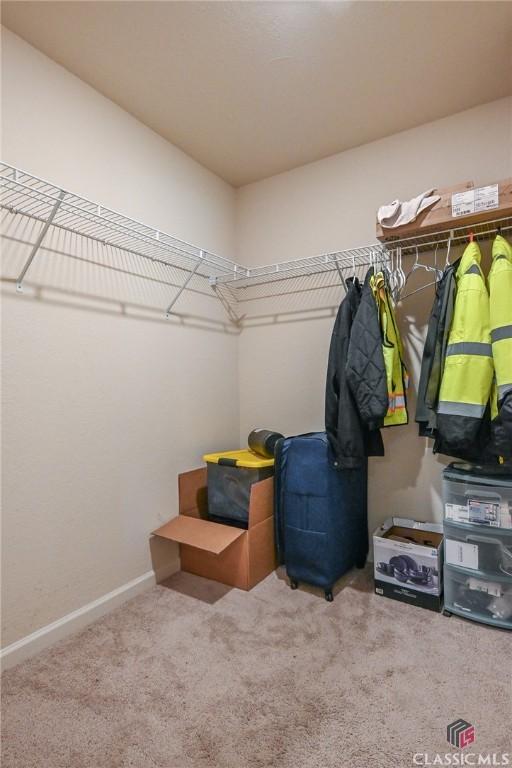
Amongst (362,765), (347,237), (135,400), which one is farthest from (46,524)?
(347,237)

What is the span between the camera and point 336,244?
251 cm

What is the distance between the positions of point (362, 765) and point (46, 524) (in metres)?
1.42

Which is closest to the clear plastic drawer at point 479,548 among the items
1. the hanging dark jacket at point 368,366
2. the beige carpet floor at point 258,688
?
the beige carpet floor at point 258,688

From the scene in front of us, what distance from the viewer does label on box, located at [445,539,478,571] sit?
1.81 metres

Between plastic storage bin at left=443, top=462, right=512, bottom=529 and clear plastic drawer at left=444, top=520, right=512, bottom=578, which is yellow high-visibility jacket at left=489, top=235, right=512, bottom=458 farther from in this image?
clear plastic drawer at left=444, top=520, right=512, bottom=578

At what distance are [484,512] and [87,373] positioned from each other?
76.0 inches

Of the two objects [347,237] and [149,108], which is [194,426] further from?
[149,108]

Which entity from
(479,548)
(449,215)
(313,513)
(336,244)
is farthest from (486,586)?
(336,244)

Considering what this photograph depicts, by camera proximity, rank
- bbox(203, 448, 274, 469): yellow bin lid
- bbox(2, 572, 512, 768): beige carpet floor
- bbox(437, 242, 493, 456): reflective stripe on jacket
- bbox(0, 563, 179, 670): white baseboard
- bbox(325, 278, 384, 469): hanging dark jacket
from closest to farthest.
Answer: bbox(2, 572, 512, 768): beige carpet floor < bbox(0, 563, 179, 670): white baseboard < bbox(437, 242, 493, 456): reflective stripe on jacket < bbox(325, 278, 384, 469): hanging dark jacket < bbox(203, 448, 274, 469): yellow bin lid

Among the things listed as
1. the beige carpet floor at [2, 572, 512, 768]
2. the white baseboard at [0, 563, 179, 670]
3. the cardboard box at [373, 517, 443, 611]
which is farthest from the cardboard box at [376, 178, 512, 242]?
the white baseboard at [0, 563, 179, 670]

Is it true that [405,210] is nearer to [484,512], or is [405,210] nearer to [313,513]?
[484,512]

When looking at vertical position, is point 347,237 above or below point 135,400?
above

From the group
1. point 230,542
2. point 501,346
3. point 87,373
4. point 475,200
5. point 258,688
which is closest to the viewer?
point 258,688

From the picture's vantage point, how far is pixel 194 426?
98.7 inches
